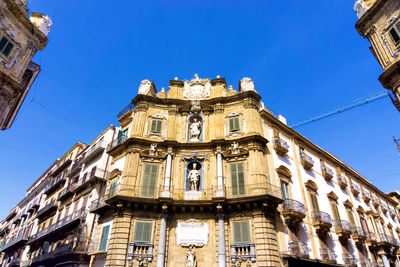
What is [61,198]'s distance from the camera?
27922 mm

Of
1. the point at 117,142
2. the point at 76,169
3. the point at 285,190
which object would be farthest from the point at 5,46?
the point at 285,190

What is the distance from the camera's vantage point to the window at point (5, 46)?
1300cm

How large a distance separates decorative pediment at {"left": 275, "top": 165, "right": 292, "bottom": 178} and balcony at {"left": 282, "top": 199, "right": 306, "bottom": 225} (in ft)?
6.82

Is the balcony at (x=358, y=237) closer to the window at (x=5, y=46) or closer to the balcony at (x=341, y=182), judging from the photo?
the balcony at (x=341, y=182)

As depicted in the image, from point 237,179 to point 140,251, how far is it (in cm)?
792

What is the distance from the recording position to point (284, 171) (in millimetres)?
20406

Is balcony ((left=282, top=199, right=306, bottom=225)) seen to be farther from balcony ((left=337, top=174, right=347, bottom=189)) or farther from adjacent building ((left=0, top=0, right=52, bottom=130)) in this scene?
adjacent building ((left=0, top=0, right=52, bottom=130))

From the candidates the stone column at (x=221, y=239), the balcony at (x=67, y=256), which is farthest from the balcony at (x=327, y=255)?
the balcony at (x=67, y=256)

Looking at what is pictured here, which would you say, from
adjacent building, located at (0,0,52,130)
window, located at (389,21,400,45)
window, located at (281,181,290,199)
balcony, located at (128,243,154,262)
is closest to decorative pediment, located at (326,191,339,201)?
window, located at (281,181,290,199)

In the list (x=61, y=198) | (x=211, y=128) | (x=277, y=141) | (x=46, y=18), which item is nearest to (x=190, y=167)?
(x=211, y=128)

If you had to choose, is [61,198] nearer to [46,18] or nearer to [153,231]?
[153,231]

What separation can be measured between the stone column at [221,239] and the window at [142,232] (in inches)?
178

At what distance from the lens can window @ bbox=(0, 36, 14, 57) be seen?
1300cm

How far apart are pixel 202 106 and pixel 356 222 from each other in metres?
19.9
